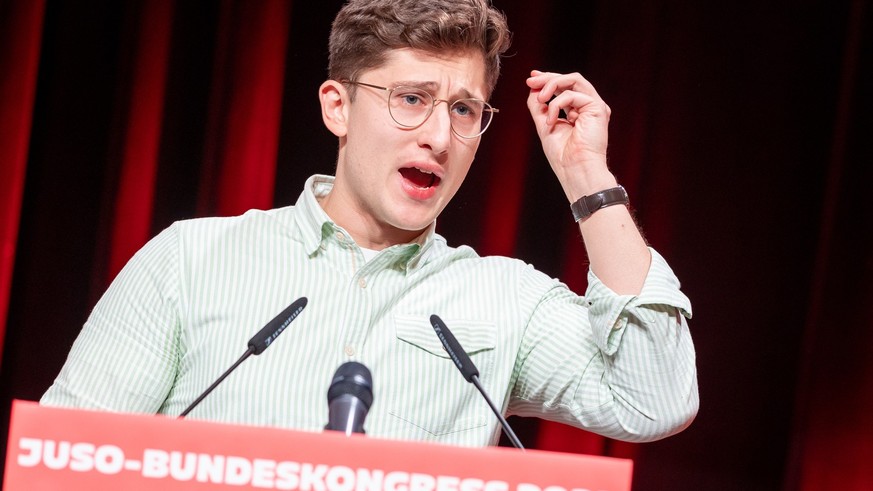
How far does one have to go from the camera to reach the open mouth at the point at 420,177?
1.47 metres

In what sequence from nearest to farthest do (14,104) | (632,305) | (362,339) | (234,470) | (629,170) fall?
(234,470), (632,305), (362,339), (14,104), (629,170)

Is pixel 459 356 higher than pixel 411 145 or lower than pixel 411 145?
lower

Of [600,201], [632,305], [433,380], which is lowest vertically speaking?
[433,380]

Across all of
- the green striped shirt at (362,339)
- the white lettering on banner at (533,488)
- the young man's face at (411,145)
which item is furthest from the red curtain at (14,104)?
the white lettering on banner at (533,488)

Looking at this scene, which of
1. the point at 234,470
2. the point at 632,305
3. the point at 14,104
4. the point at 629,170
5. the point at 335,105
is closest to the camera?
the point at 234,470

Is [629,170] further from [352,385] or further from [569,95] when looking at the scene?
[352,385]

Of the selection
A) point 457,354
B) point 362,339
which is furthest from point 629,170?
point 457,354

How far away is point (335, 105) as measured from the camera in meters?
1.59

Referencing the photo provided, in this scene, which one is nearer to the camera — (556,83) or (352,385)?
(352,385)

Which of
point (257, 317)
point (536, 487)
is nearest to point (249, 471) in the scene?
point (536, 487)

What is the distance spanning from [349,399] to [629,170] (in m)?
1.64

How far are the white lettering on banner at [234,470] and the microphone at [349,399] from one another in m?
0.12

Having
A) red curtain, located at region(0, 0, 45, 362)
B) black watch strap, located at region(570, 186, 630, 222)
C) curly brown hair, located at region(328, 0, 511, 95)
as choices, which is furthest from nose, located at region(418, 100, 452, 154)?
red curtain, located at region(0, 0, 45, 362)

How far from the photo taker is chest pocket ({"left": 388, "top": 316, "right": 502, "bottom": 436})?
1395 mm
